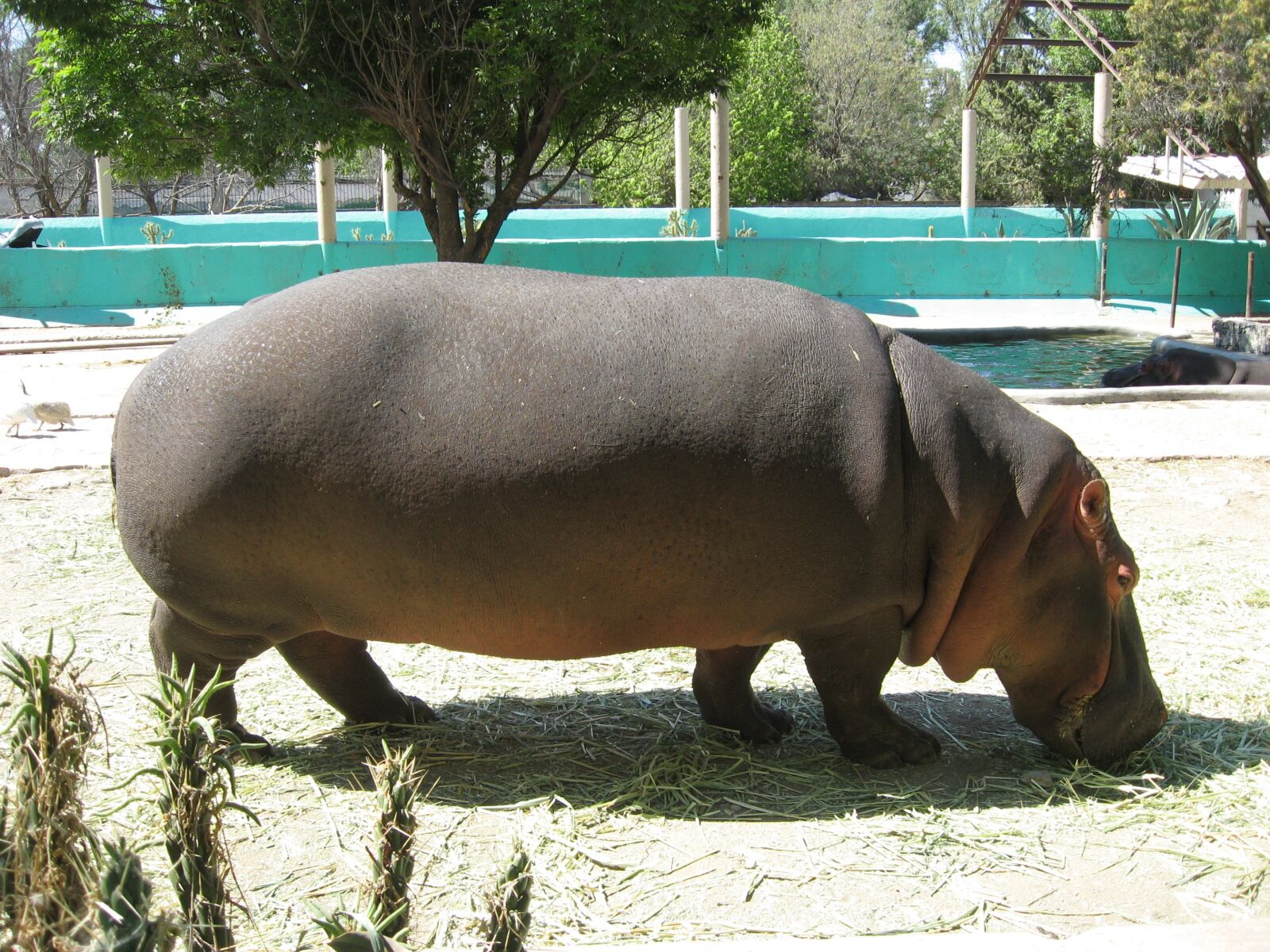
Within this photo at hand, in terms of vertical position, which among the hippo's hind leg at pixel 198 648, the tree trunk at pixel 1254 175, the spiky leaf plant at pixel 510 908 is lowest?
the hippo's hind leg at pixel 198 648

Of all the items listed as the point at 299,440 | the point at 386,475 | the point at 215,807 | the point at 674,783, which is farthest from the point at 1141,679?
the point at 215,807

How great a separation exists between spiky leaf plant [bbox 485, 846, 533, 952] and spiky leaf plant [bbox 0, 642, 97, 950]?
Result: 57cm

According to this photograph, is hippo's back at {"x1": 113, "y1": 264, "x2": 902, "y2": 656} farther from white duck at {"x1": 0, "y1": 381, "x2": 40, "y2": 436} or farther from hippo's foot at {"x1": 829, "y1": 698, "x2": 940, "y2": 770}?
white duck at {"x1": 0, "y1": 381, "x2": 40, "y2": 436}

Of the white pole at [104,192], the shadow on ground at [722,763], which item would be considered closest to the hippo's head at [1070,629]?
the shadow on ground at [722,763]

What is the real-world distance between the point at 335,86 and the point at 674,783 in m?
7.01

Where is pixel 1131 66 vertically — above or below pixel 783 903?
above

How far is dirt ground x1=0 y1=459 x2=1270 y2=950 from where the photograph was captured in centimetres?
293

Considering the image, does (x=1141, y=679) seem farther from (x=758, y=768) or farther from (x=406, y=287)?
(x=406, y=287)

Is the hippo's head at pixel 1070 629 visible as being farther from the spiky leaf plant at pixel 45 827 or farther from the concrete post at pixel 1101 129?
the concrete post at pixel 1101 129

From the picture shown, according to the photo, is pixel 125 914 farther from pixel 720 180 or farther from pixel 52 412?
pixel 720 180

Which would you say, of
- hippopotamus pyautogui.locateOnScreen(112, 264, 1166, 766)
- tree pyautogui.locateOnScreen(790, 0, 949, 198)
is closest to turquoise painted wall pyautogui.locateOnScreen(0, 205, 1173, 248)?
tree pyautogui.locateOnScreen(790, 0, 949, 198)

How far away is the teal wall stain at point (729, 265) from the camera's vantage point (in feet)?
62.0

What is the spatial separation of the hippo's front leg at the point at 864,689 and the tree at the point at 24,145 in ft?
104

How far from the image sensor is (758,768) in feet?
12.4
